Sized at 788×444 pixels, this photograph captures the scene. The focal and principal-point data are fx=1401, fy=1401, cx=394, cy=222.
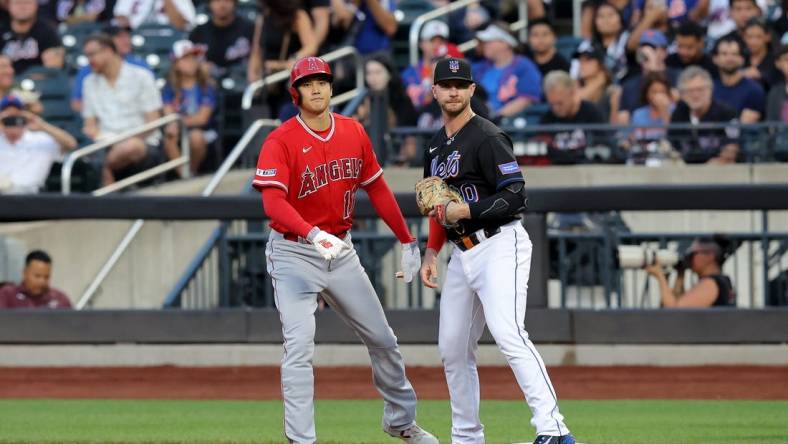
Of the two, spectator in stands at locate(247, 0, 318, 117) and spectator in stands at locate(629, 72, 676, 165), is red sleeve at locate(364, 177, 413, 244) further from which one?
spectator in stands at locate(247, 0, 318, 117)

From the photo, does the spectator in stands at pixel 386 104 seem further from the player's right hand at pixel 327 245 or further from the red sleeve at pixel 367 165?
the player's right hand at pixel 327 245

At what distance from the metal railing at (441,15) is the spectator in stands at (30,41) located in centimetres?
401

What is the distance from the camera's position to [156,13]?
16766 mm

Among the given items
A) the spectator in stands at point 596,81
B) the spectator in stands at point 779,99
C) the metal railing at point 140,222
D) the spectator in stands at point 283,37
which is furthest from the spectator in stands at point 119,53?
the spectator in stands at point 779,99

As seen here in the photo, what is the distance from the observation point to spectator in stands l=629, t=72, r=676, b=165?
41.7 feet

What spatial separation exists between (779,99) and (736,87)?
0.49m

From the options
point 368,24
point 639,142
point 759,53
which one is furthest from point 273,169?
point 368,24

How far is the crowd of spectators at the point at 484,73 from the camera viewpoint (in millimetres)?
12781

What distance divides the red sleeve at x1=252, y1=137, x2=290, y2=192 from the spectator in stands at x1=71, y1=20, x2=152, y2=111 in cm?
809

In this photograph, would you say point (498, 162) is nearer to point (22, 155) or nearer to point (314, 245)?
point (314, 245)

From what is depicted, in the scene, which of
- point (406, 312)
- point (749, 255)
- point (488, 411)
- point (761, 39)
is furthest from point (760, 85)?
point (488, 411)

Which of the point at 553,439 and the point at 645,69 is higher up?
the point at 645,69

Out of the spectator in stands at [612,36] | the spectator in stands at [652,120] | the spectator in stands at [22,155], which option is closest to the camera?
the spectator in stands at [652,120]

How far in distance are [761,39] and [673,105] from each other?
1235mm
